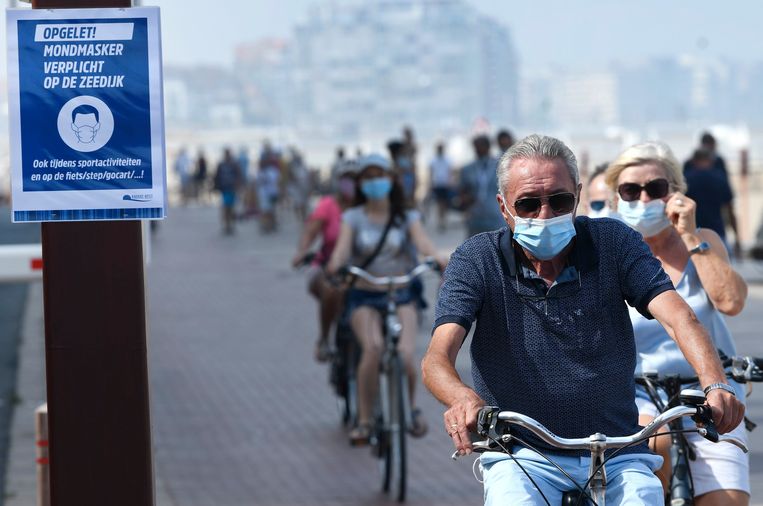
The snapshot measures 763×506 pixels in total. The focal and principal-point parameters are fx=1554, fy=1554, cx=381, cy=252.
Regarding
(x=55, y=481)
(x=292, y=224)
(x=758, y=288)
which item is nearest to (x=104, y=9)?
(x=55, y=481)

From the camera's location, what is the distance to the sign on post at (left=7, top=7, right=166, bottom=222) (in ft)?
14.1

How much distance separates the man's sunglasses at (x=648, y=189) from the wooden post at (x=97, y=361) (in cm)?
154

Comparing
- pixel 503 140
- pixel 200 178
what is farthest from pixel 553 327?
pixel 200 178

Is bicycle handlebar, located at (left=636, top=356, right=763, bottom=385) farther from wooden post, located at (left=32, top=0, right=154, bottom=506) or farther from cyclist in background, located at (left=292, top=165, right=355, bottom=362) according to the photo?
cyclist in background, located at (left=292, top=165, right=355, bottom=362)

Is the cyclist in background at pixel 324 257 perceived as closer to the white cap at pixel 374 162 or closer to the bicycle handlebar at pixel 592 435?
the white cap at pixel 374 162

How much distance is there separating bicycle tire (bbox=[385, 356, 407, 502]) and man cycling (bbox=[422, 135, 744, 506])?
3.65 m

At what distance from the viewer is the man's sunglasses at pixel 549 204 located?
3703 millimetres

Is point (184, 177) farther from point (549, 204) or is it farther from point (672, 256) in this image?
point (549, 204)

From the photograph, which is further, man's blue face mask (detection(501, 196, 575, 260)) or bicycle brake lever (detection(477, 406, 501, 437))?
man's blue face mask (detection(501, 196, 575, 260))

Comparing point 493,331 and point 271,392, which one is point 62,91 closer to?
point 493,331

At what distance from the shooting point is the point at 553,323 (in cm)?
368

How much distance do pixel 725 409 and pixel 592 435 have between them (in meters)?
0.30

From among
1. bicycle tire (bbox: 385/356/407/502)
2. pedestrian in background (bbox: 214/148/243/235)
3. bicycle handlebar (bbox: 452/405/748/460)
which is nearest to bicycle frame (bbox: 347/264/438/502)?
bicycle tire (bbox: 385/356/407/502)

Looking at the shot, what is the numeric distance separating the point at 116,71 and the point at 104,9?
0.58 feet
